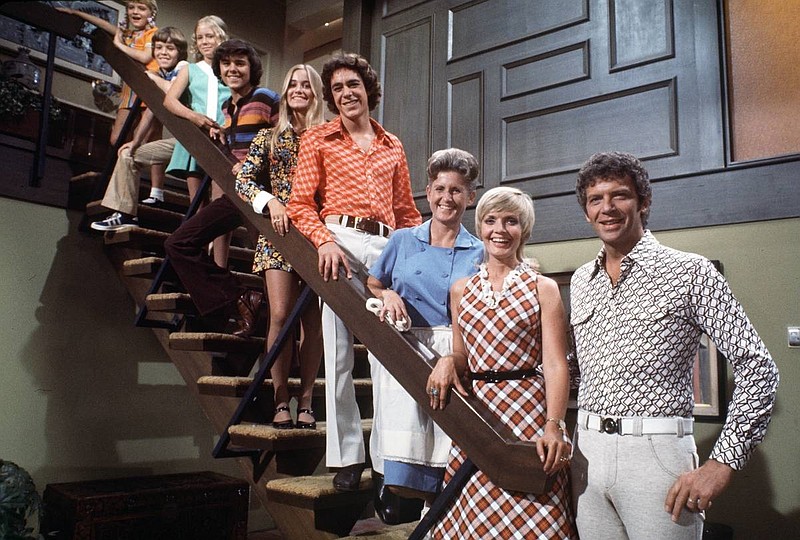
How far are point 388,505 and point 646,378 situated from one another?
3.15 feet

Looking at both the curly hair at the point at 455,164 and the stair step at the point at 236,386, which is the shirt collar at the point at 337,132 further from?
the stair step at the point at 236,386

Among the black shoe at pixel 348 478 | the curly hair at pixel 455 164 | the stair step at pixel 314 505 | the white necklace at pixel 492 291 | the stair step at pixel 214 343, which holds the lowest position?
the stair step at pixel 314 505

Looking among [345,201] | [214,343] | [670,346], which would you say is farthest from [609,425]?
[214,343]

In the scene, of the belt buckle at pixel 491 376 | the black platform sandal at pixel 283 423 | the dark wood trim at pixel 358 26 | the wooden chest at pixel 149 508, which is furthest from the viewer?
the dark wood trim at pixel 358 26

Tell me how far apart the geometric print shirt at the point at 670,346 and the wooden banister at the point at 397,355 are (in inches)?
8.1

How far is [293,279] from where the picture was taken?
253cm

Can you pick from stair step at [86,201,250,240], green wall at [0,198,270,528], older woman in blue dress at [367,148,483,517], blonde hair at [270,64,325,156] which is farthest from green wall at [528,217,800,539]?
green wall at [0,198,270,528]

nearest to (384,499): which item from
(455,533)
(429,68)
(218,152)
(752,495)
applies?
(455,533)

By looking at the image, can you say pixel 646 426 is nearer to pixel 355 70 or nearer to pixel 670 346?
pixel 670 346

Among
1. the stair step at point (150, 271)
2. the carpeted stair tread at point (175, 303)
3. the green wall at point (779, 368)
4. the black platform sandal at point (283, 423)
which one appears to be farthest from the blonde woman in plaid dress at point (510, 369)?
the stair step at point (150, 271)

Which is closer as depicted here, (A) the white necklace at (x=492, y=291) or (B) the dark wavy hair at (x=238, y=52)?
(A) the white necklace at (x=492, y=291)

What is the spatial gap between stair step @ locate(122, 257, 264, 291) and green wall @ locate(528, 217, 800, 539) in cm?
224

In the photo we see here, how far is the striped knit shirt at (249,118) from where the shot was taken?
289 cm

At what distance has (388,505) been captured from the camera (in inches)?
78.7
